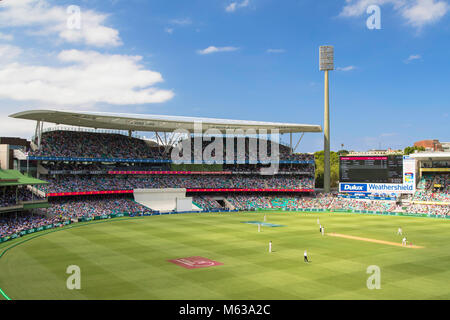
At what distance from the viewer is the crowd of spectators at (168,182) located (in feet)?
188

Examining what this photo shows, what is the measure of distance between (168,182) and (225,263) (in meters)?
43.5

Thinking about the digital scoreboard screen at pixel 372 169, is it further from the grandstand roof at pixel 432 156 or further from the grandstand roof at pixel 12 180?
the grandstand roof at pixel 12 180

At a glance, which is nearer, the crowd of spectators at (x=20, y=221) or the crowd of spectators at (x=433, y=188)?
the crowd of spectators at (x=20, y=221)

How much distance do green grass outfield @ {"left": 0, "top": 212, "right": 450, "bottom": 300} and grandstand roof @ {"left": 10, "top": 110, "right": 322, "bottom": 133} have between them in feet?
57.5

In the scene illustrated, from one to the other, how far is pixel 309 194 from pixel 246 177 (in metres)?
13.5

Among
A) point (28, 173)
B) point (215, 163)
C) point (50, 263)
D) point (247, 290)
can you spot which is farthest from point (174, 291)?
point (215, 163)

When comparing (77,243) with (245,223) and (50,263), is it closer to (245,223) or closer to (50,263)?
(50,263)

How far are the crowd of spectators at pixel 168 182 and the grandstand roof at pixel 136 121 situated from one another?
29.0ft

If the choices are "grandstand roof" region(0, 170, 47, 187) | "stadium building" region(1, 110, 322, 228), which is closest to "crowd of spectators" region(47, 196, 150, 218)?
"stadium building" region(1, 110, 322, 228)

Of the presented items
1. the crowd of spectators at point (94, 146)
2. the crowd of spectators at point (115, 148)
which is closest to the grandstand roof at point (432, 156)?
the crowd of spectators at point (115, 148)

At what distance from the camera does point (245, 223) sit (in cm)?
4891

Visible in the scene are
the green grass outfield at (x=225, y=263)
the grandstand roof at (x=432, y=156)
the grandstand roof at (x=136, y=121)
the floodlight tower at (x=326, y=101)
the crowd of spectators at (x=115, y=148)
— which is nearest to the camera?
the green grass outfield at (x=225, y=263)

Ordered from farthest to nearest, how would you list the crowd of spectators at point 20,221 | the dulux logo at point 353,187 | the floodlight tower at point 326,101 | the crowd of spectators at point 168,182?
the floodlight tower at point 326,101 < the dulux logo at point 353,187 < the crowd of spectators at point 168,182 < the crowd of spectators at point 20,221

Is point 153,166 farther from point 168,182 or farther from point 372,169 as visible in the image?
point 372,169
